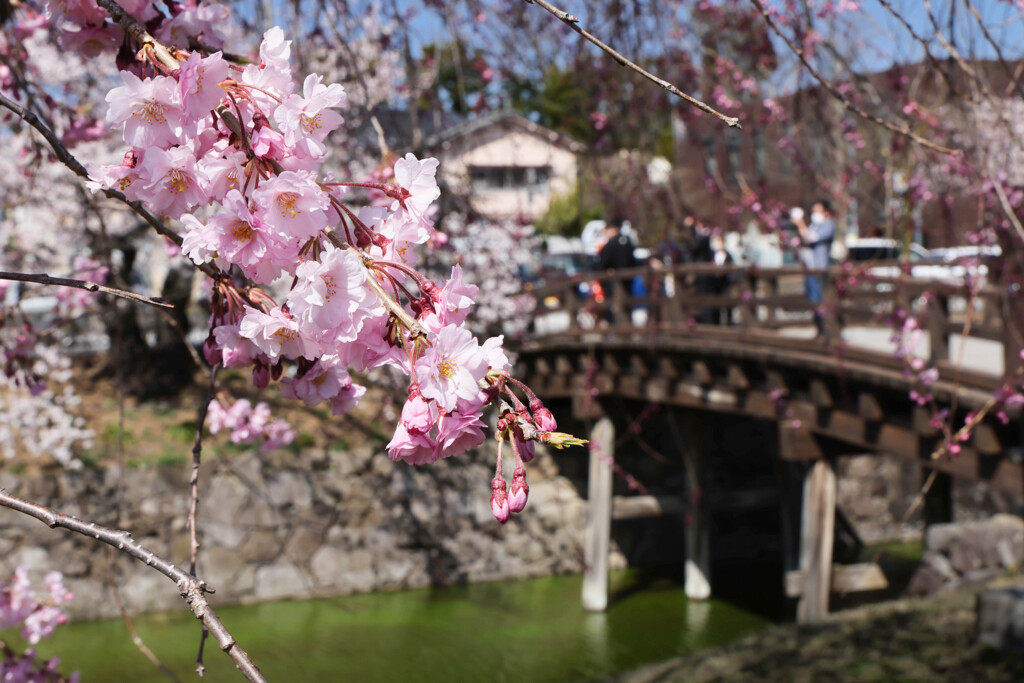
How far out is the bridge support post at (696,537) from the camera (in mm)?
10547

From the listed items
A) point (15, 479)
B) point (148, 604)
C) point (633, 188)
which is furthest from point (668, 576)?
point (15, 479)

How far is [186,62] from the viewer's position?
101 cm

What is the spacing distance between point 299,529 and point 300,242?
9.79 meters

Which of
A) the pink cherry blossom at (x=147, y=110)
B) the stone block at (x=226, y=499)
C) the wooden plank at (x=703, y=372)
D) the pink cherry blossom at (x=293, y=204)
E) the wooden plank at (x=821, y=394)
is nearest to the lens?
the pink cherry blossom at (x=293, y=204)

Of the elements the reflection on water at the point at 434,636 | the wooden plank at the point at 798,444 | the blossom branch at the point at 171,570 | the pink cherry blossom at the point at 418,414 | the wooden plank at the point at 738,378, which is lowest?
the reflection on water at the point at 434,636

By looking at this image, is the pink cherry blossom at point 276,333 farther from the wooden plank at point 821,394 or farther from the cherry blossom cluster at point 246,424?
the wooden plank at point 821,394

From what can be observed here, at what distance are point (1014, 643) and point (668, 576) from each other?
21.2ft

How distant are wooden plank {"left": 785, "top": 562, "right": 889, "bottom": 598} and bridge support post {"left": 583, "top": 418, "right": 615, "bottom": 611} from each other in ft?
8.05

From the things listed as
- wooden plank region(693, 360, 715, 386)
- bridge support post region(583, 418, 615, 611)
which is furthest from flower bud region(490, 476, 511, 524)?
bridge support post region(583, 418, 615, 611)

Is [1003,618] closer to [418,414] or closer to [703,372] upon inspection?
[703,372]

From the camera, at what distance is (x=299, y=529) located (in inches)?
404

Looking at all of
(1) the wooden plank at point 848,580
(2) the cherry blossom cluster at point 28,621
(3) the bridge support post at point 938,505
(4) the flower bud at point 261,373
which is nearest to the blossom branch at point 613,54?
(4) the flower bud at point 261,373

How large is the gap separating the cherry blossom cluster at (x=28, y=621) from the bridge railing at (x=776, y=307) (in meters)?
3.22

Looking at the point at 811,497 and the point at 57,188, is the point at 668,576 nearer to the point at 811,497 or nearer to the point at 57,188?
the point at 811,497
